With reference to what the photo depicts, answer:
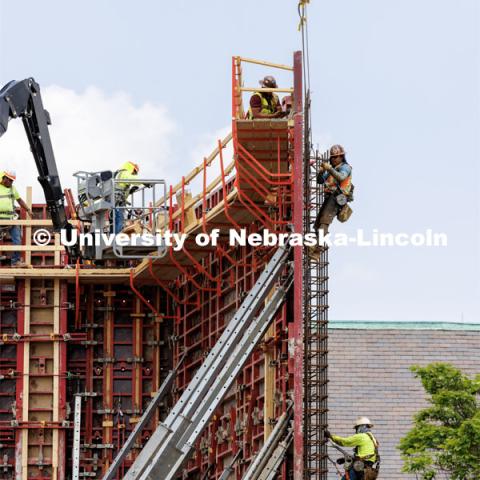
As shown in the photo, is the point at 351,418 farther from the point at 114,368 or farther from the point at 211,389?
the point at 211,389

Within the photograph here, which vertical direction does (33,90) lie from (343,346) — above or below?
above

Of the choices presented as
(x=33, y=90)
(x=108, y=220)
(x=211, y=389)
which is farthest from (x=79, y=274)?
(x=211, y=389)

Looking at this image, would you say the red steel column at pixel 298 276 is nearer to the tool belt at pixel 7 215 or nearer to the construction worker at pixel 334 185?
the construction worker at pixel 334 185

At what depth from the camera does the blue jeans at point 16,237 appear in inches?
1662

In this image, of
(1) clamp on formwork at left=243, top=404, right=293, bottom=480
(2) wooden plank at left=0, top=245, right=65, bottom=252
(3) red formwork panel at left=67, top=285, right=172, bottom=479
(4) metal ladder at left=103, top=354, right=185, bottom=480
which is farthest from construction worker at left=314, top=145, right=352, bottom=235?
(2) wooden plank at left=0, top=245, right=65, bottom=252

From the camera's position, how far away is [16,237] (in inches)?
1663

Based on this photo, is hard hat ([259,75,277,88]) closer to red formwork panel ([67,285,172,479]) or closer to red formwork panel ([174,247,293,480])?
red formwork panel ([174,247,293,480])

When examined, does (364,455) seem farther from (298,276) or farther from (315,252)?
(315,252)

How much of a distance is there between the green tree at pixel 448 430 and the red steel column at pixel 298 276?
519 centimetres

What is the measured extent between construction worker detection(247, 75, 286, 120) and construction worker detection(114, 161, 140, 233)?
5.03 m

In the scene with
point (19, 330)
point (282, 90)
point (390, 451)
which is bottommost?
point (390, 451)

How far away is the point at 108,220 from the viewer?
134 feet

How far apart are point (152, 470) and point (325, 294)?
4879mm

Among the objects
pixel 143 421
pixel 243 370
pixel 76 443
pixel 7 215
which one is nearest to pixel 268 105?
pixel 243 370
